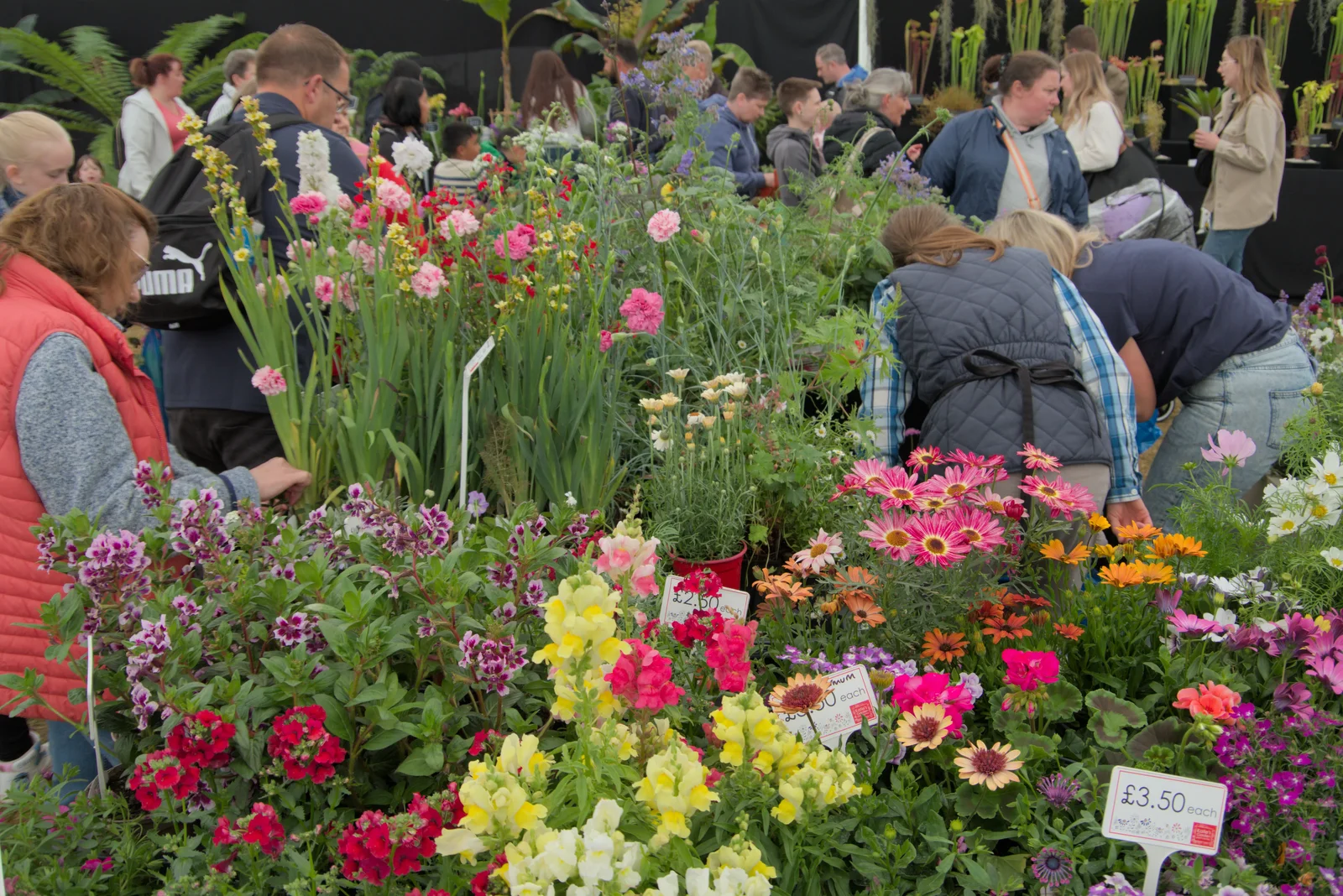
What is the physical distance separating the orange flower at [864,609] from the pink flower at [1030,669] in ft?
0.77

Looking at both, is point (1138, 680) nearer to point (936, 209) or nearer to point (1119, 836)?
point (1119, 836)

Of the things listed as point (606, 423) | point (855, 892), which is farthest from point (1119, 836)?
point (606, 423)

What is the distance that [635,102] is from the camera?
569 cm

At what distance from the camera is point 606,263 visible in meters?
2.56

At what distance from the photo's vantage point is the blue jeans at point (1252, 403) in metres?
2.78

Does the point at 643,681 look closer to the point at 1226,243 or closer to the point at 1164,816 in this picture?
the point at 1164,816

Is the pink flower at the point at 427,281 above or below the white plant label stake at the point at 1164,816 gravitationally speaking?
above

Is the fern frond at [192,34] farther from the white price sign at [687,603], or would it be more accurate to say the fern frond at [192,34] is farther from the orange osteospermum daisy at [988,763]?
the orange osteospermum daisy at [988,763]

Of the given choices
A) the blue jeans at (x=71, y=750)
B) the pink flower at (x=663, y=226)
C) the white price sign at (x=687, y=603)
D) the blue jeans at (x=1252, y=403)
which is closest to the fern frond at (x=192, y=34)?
the pink flower at (x=663, y=226)

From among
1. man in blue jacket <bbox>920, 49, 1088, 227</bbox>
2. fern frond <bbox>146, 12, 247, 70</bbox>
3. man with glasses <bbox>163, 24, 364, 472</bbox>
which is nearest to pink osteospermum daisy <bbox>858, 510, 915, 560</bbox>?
man with glasses <bbox>163, 24, 364, 472</bbox>

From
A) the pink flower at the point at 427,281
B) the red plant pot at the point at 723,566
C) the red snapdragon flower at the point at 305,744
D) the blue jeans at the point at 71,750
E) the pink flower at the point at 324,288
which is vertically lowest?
the blue jeans at the point at 71,750

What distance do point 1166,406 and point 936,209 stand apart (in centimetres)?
104

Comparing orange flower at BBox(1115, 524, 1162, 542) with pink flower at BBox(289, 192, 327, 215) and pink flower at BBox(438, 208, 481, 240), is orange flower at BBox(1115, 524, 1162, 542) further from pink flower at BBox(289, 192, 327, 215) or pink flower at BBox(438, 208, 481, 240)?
pink flower at BBox(289, 192, 327, 215)

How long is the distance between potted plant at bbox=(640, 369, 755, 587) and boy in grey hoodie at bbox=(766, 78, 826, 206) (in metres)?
3.24
